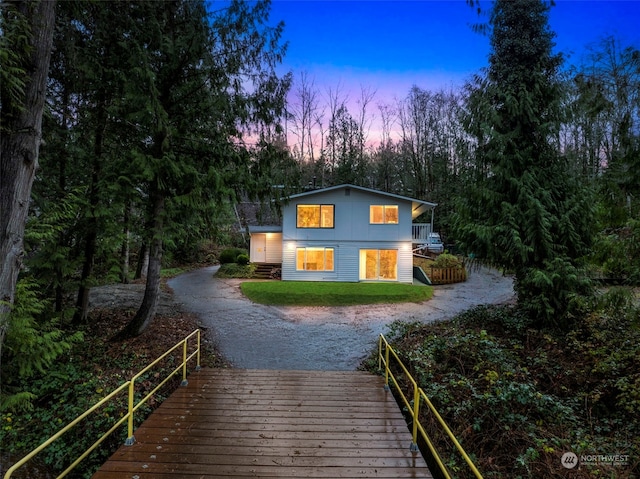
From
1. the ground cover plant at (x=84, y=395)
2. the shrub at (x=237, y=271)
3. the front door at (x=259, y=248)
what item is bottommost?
the ground cover plant at (x=84, y=395)

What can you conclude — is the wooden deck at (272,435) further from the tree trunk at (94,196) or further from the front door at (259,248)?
the front door at (259,248)

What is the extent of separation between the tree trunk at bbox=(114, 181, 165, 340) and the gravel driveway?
187 cm

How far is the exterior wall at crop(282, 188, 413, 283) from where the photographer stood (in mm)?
17031

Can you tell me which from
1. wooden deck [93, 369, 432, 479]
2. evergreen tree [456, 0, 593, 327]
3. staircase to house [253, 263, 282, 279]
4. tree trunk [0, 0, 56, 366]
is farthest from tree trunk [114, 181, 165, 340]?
staircase to house [253, 263, 282, 279]

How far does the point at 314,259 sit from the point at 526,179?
11.4 m

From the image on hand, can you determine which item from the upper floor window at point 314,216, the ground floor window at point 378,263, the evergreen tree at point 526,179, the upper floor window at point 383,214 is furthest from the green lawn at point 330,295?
the evergreen tree at point 526,179

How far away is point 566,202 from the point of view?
7887mm

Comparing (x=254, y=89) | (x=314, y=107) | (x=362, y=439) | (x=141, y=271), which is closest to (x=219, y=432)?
(x=362, y=439)

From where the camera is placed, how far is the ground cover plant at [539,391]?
4043 mm

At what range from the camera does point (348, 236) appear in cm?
1706

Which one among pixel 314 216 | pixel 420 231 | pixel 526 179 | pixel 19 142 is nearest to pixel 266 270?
pixel 314 216

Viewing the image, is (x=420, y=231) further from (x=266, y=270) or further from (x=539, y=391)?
(x=539, y=391)

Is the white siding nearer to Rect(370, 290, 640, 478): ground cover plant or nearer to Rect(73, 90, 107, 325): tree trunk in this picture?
Rect(73, 90, 107, 325): tree trunk

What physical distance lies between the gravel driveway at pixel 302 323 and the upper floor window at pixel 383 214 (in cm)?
447
